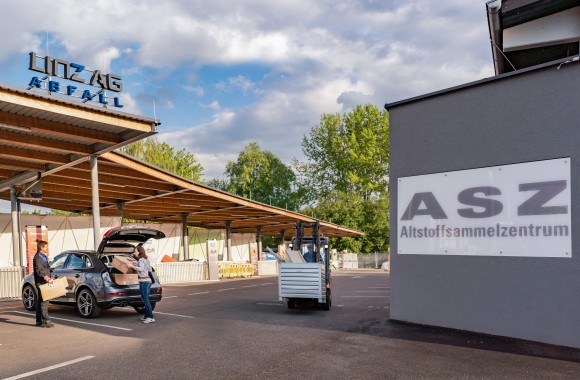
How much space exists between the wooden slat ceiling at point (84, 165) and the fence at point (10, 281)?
3891 millimetres

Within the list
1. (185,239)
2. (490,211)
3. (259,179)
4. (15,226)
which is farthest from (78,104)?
(259,179)

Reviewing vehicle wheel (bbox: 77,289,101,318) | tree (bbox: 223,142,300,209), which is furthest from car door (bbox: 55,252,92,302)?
tree (bbox: 223,142,300,209)

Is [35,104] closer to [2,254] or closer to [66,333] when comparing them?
[66,333]

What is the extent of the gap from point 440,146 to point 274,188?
65478mm

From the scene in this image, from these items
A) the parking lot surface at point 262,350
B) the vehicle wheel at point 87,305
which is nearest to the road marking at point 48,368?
the parking lot surface at point 262,350

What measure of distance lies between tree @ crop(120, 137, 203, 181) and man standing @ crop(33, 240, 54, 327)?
139ft

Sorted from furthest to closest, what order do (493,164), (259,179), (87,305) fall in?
1. (259,179)
2. (87,305)
3. (493,164)

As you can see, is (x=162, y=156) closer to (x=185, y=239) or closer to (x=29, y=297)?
(x=185, y=239)

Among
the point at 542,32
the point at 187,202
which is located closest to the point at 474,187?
the point at 542,32

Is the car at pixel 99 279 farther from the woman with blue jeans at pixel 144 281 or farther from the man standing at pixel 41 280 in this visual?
the man standing at pixel 41 280

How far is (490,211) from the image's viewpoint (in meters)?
9.43

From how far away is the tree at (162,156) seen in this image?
181ft

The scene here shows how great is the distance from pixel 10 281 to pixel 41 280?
317 inches

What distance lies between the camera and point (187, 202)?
2967 cm
